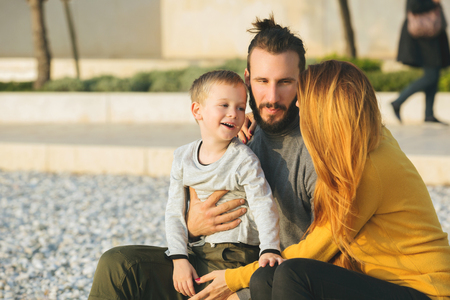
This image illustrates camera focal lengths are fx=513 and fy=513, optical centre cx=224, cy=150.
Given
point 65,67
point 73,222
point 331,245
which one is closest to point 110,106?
point 73,222

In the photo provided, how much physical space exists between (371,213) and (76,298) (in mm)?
2003

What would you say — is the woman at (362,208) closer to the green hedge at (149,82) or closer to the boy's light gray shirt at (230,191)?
the boy's light gray shirt at (230,191)

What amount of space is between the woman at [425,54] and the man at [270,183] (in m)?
5.44

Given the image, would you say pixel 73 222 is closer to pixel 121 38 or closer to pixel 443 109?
pixel 443 109

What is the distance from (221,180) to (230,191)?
0.08 metres

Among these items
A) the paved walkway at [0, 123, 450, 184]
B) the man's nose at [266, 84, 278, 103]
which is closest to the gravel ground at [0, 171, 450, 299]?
the paved walkway at [0, 123, 450, 184]

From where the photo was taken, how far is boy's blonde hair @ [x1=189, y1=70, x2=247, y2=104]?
2.26 metres

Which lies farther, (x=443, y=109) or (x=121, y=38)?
(x=121, y=38)

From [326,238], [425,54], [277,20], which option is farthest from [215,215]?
[277,20]

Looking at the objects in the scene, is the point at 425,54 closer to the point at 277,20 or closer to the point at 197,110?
the point at 197,110

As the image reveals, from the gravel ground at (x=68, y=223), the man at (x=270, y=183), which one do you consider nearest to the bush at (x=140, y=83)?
the gravel ground at (x=68, y=223)

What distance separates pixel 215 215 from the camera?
2254 mm

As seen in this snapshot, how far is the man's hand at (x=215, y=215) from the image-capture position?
88.9 inches

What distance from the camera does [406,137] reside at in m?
6.86
